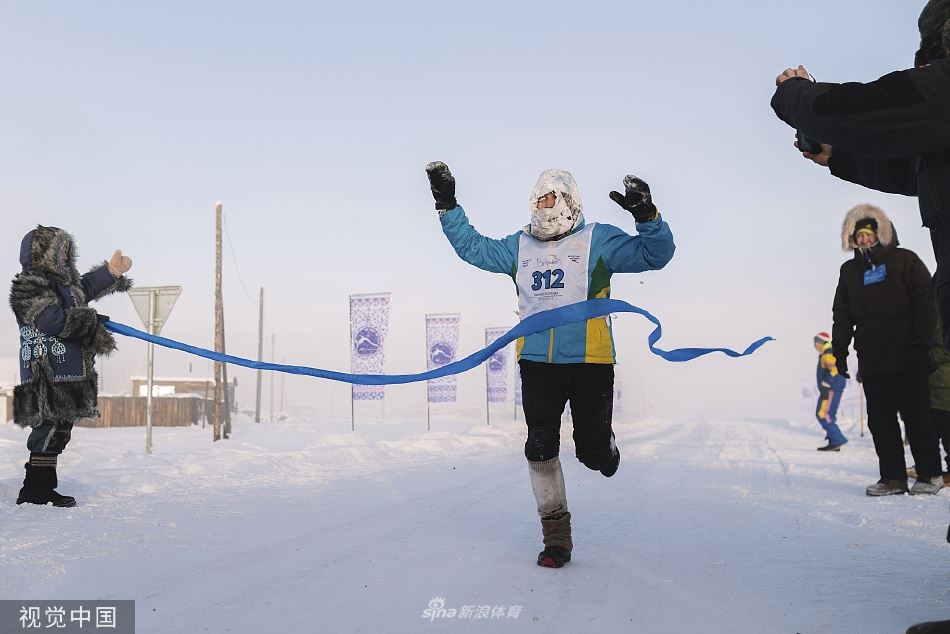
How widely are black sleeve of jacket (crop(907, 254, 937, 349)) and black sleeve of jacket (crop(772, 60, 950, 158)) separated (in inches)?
153

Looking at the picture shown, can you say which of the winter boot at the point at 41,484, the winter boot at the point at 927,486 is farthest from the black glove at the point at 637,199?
the winter boot at the point at 41,484

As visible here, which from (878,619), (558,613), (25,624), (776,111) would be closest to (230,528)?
(25,624)

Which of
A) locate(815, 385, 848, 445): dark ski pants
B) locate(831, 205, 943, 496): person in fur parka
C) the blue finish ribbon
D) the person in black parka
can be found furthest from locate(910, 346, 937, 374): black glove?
locate(815, 385, 848, 445): dark ski pants

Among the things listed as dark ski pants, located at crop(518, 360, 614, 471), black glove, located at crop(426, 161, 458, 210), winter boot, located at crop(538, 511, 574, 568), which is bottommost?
winter boot, located at crop(538, 511, 574, 568)

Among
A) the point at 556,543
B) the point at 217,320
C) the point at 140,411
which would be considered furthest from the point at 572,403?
the point at 140,411

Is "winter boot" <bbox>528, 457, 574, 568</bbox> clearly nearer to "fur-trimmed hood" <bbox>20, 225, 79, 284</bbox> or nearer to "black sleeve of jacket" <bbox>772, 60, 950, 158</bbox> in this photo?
"black sleeve of jacket" <bbox>772, 60, 950, 158</bbox>

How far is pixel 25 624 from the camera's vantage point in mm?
2207

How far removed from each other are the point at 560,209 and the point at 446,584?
1.92 m

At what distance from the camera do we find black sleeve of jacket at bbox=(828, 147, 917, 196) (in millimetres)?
2168

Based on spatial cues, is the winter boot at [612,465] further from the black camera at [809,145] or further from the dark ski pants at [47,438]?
the dark ski pants at [47,438]

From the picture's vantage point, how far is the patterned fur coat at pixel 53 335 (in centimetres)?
464

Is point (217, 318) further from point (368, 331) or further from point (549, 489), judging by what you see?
point (549, 489)

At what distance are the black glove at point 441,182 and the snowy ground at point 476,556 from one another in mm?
1844

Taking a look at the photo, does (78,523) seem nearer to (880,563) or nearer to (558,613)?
(558,613)
